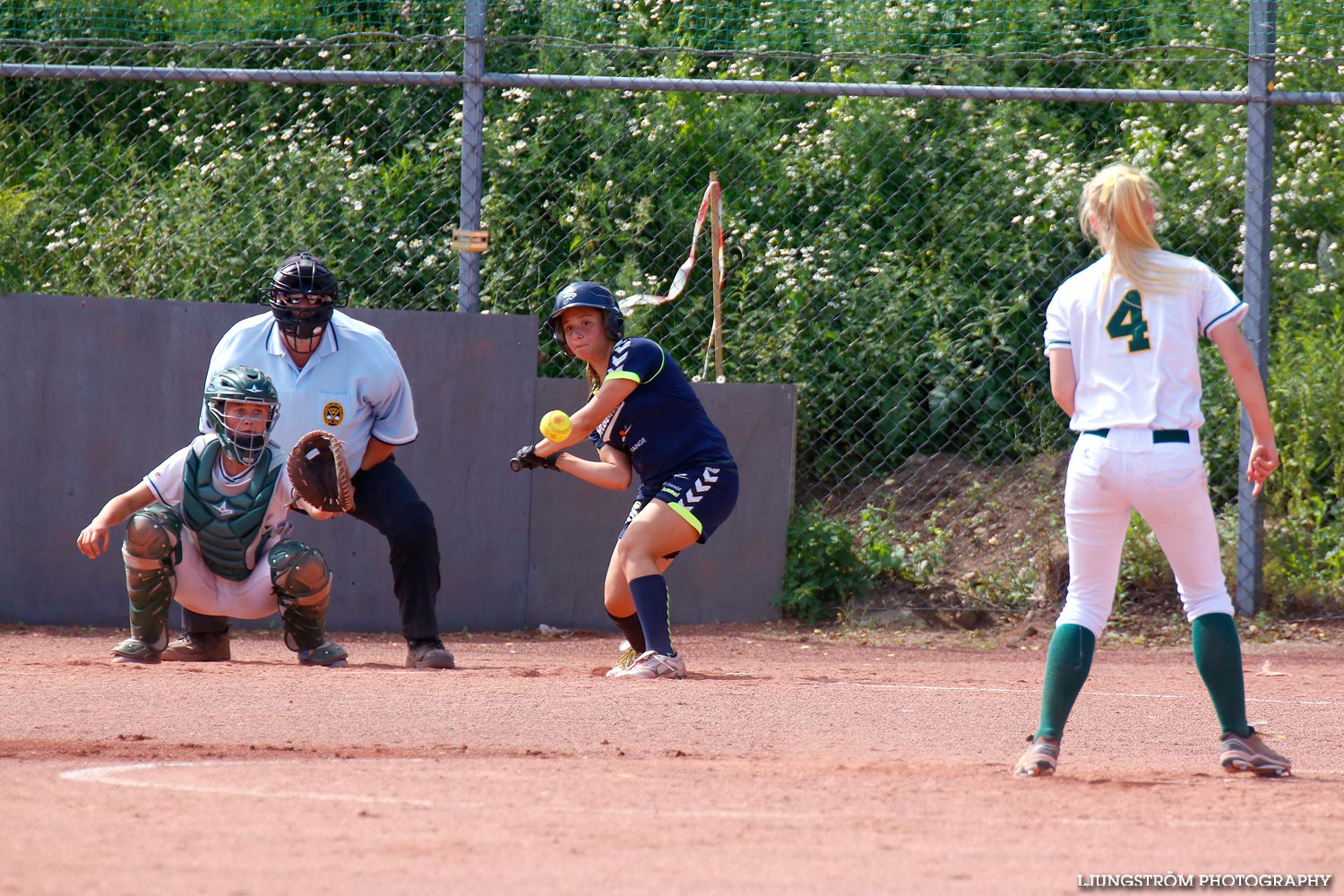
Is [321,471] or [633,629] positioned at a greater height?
[321,471]

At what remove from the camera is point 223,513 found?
5.79 m

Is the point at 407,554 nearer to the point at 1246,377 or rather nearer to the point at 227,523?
the point at 227,523

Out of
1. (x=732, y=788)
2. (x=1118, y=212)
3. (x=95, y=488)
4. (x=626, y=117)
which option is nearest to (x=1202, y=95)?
(x=626, y=117)

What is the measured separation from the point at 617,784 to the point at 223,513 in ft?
9.18

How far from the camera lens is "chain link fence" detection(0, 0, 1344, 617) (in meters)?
8.40

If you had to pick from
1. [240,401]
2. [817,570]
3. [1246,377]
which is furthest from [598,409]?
[1246,377]

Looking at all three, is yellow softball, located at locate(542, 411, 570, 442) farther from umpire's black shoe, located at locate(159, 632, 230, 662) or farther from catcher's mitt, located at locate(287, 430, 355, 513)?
umpire's black shoe, located at locate(159, 632, 230, 662)

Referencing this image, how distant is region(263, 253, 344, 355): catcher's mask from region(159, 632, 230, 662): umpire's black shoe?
132cm

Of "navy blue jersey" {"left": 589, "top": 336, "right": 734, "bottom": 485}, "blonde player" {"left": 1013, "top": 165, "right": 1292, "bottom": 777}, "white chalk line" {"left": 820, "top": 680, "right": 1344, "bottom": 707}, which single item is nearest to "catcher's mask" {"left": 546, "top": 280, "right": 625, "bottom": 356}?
"navy blue jersey" {"left": 589, "top": 336, "right": 734, "bottom": 485}

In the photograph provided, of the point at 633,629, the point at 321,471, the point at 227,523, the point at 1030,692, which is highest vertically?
the point at 321,471

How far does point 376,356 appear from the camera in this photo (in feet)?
20.4

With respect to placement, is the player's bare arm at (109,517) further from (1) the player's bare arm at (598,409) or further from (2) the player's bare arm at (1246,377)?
(2) the player's bare arm at (1246,377)

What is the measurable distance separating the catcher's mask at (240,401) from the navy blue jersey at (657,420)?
1.42m

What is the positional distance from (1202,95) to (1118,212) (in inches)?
169
